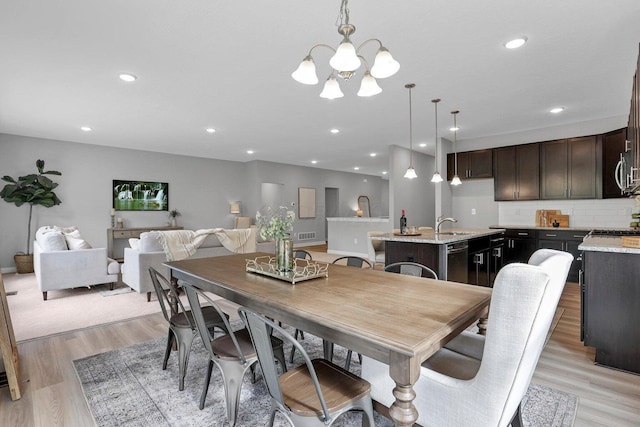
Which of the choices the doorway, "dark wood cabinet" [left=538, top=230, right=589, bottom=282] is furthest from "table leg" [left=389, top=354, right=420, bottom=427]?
the doorway

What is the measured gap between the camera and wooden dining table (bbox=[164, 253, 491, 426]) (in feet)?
3.48

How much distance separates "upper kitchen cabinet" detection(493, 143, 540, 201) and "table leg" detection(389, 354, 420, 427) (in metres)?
5.73

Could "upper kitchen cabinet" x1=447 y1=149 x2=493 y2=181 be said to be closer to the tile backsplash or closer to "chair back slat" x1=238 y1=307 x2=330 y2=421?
the tile backsplash

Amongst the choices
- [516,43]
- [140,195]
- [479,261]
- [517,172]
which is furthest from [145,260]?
[517,172]

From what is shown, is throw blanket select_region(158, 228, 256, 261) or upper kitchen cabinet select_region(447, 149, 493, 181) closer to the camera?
throw blanket select_region(158, 228, 256, 261)

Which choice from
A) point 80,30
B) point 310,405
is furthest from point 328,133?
point 310,405

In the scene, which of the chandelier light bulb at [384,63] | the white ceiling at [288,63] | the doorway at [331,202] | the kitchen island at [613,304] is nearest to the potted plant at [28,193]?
the white ceiling at [288,63]

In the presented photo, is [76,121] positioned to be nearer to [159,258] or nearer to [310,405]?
[159,258]

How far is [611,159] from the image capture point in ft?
15.8

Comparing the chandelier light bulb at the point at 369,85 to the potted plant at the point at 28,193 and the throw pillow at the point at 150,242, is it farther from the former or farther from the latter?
the potted plant at the point at 28,193

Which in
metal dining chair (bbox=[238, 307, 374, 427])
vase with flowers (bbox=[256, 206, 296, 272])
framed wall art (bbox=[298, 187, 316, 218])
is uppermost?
framed wall art (bbox=[298, 187, 316, 218])

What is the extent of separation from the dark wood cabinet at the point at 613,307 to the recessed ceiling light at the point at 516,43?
1.84 meters

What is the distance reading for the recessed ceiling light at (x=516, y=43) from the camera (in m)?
2.65

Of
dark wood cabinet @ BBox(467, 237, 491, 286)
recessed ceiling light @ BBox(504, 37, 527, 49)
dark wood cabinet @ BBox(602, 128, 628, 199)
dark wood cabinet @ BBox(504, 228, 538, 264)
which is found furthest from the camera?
dark wood cabinet @ BBox(504, 228, 538, 264)
